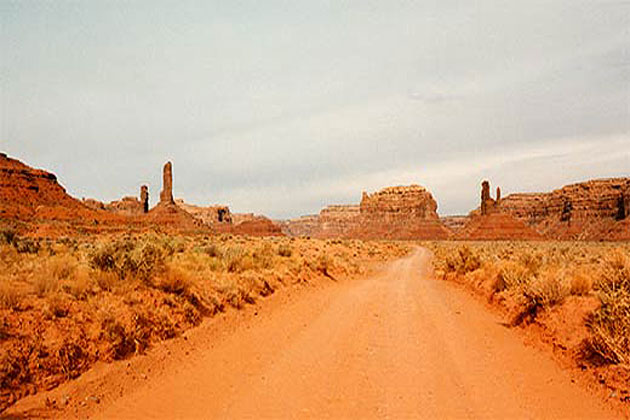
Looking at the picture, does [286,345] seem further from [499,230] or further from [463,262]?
[499,230]

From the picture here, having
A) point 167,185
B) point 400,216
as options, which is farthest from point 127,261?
point 400,216

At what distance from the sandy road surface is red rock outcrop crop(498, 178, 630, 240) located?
116 m

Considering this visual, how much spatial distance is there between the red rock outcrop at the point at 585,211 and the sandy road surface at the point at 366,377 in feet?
379

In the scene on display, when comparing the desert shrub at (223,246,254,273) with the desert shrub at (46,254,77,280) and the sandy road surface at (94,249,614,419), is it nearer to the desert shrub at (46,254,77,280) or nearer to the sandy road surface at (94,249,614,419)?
the sandy road surface at (94,249,614,419)

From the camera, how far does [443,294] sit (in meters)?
15.2

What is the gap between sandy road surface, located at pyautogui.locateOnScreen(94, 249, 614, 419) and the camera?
200 inches

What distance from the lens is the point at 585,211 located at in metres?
127

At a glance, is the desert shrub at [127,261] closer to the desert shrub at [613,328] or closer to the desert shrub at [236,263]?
the desert shrub at [236,263]

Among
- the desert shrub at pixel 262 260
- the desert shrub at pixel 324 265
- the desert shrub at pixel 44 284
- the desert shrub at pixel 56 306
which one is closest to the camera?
the desert shrub at pixel 56 306

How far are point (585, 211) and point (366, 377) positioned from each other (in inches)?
5741

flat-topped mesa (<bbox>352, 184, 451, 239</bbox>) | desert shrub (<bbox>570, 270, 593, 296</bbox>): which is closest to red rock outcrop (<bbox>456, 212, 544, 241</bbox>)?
flat-topped mesa (<bbox>352, 184, 451, 239</bbox>)

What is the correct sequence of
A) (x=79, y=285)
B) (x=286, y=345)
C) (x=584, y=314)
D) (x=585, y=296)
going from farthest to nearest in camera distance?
(x=585, y=296) → (x=286, y=345) → (x=584, y=314) → (x=79, y=285)

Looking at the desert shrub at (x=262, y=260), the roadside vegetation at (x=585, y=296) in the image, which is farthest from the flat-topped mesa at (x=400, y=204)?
the roadside vegetation at (x=585, y=296)

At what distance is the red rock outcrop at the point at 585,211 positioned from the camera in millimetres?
113250
